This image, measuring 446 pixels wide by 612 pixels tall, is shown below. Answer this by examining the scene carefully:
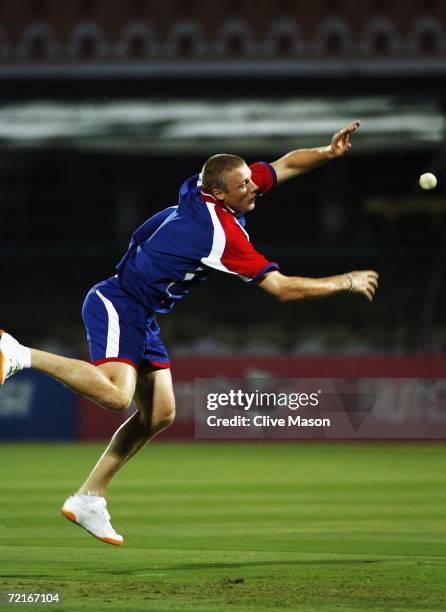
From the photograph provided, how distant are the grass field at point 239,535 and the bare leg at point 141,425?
583 millimetres

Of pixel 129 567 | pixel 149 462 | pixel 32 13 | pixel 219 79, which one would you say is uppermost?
pixel 32 13

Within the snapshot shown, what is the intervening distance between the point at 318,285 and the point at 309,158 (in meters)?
1.41

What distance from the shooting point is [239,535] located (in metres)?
10.4

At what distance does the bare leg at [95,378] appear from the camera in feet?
26.4

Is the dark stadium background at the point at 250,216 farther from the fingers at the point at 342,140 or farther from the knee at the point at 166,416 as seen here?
the fingers at the point at 342,140

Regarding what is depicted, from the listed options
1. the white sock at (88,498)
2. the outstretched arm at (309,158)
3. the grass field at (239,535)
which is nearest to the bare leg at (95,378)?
the white sock at (88,498)

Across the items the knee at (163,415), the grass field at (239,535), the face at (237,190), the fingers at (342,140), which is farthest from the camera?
the fingers at (342,140)

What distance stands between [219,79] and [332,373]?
36.4 feet

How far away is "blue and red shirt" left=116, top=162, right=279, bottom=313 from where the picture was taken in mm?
7914

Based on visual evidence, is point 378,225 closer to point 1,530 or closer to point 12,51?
point 12,51

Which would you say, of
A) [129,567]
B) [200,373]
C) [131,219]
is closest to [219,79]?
[131,219]

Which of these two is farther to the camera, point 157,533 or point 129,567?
point 157,533

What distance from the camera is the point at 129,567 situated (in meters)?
8.42

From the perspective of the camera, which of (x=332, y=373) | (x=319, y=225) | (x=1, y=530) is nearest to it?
(x=1, y=530)
